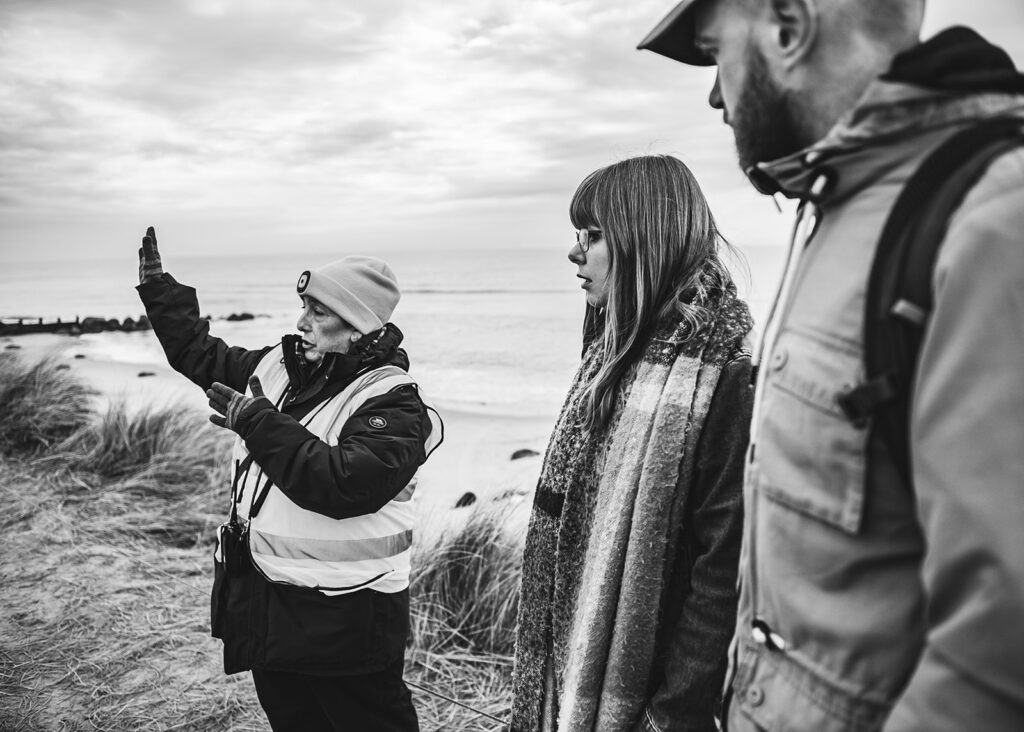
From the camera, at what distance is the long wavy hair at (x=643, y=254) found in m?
2.12

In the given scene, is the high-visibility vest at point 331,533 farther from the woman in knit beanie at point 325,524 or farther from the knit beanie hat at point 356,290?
the knit beanie hat at point 356,290

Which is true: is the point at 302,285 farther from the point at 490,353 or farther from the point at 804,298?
the point at 490,353

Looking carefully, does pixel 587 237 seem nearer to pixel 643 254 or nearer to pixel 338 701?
pixel 643 254

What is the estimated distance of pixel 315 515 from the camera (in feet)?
8.62

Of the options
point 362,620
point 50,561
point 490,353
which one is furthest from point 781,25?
point 490,353

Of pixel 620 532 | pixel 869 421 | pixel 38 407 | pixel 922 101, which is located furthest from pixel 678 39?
pixel 38 407

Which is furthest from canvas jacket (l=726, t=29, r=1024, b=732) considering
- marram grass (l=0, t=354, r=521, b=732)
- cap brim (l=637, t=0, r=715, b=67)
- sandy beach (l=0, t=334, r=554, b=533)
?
sandy beach (l=0, t=334, r=554, b=533)

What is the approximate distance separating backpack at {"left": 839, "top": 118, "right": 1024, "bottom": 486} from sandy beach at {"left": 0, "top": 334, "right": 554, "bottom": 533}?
3.76 metres

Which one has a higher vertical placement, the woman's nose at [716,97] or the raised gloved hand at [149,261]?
the woman's nose at [716,97]

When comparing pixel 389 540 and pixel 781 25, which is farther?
pixel 389 540

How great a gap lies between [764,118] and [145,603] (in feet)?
14.7

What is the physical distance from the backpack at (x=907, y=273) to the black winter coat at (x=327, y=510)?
1.82 metres

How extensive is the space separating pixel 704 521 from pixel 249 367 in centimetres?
222

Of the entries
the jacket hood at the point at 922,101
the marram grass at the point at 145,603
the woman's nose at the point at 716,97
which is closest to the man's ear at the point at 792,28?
the jacket hood at the point at 922,101
